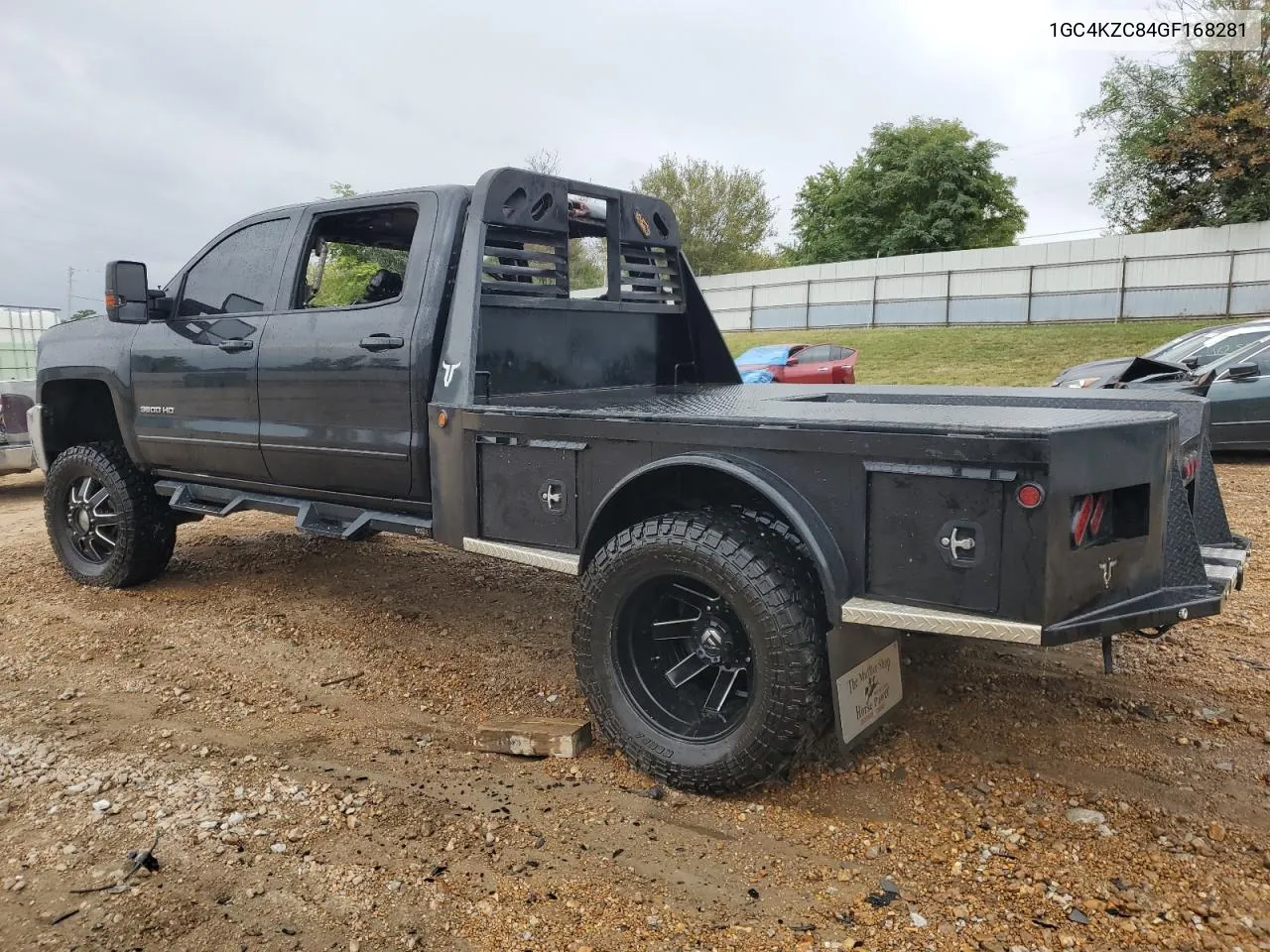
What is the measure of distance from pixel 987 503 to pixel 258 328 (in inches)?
142

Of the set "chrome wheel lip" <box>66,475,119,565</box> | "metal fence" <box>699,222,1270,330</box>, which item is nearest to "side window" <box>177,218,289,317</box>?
Result: "chrome wheel lip" <box>66,475,119,565</box>

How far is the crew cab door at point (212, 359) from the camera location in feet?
15.9

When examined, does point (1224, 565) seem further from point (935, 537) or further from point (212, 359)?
point (212, 359)

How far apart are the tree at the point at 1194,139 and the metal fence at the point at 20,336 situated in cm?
2811

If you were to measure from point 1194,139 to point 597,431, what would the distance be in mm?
29278

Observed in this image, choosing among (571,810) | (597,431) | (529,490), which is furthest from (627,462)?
(571,810)

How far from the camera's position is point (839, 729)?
296 centimetres

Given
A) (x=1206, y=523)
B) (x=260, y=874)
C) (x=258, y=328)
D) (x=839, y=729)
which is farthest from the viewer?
(x=258, y=328)

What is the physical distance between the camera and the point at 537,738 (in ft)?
11.5

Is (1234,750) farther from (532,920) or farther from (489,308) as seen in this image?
(489,308)

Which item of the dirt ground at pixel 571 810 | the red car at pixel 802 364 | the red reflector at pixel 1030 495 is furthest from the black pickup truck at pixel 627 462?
the red car at pixel 802 364

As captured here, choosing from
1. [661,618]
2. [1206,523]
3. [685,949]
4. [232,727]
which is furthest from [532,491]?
[1206,523]

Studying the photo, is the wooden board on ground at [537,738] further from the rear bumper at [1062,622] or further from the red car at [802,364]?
the red car at [802,364]

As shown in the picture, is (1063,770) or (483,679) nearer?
(1063,770)
